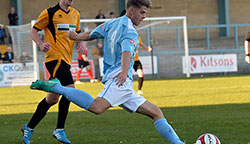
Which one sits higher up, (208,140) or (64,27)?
(64,27)

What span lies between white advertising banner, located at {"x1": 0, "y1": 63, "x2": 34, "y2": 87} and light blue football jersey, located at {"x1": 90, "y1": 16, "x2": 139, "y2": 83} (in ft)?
53.5

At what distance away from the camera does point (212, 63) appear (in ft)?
81.2

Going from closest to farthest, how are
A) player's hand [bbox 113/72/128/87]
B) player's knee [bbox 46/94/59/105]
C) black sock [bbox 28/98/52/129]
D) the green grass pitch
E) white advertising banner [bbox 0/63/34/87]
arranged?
player's hand [bbox 113/72/128/87]
player's knee [bbox 46/94/59/105]
black sock [bbox 28/98/52/129]
the green grass pitch
white advertising banner [bbox 0/63/34/87]

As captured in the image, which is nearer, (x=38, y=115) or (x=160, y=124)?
(x=160, y=124)

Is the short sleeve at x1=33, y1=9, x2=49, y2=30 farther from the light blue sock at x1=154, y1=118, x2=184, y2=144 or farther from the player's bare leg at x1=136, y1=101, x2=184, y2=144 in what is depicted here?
the light blue sock at x1=154, y1=118, x2=184, y2=144

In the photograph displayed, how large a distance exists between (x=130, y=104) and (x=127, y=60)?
51cm

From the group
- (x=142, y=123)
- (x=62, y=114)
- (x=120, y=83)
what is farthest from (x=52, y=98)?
(x=142, y=123)

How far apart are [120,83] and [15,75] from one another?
16871mm

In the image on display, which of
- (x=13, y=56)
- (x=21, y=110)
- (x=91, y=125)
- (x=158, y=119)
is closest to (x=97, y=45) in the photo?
(x=13, y=56)

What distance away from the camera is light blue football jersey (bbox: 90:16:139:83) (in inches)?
194

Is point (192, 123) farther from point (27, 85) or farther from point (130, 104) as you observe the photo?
point (27, 85)

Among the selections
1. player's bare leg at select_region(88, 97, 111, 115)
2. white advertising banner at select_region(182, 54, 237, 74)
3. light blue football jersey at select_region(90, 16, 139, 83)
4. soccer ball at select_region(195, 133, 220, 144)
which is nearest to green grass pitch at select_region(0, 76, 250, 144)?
soccer ball at select_region(195, 133, 220, 144)

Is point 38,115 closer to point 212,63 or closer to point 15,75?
point 15,75

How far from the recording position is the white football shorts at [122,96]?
5.04m
